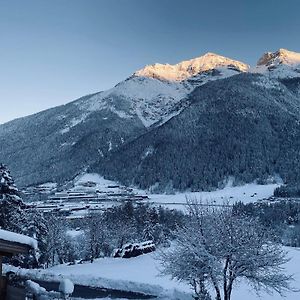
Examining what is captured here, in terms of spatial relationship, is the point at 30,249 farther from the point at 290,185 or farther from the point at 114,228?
the point at 290,185

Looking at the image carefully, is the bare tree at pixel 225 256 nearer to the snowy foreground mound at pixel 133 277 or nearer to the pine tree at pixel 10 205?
the snowy foreground mound at pixel 133 277

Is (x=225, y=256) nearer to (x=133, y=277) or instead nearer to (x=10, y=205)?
(x=133, y=277)

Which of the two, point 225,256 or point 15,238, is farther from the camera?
point 225,256

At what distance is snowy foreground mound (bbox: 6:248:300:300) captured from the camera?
34.2 metres

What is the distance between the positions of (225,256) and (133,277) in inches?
806

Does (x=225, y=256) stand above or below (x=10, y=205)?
below

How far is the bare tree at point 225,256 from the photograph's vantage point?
25.0m

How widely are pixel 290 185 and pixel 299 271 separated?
155932 mm

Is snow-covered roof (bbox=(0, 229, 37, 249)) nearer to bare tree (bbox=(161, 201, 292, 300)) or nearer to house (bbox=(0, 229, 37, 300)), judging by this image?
house (bbox=(0, 229, 37, 300))

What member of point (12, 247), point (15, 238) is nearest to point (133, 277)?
point (12, 247)

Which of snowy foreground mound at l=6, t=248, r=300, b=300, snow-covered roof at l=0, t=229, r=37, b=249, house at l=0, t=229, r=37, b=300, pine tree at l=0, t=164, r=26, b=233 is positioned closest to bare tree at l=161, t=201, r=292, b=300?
snowy foreground mound at l=6, t=248, r=300, b=300

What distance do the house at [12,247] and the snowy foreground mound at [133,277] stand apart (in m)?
19.6

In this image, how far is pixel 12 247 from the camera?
9.48m

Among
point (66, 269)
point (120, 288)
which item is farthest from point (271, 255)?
point (66, 269)
